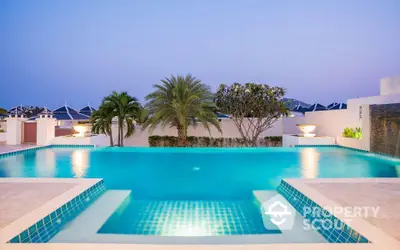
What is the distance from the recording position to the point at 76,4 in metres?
17.8

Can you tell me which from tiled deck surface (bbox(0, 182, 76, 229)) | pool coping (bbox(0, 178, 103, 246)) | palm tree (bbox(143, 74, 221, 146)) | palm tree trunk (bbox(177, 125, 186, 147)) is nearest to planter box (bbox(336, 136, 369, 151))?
palm tree (bbox(143, 74, 221, 146))

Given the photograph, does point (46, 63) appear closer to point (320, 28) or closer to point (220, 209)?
point (320, 28)

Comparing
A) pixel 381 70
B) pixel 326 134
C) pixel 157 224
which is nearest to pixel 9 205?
pixel 157 224

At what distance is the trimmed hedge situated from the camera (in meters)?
15.2

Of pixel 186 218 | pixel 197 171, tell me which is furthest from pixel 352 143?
pixel 186 218

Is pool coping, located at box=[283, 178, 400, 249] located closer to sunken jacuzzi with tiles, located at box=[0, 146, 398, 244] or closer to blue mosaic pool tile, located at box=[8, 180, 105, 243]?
sunken jacuzzi with tiles, located at box=[0, 146, 398, 244]

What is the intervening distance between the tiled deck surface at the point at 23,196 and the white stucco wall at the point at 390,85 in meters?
11.5

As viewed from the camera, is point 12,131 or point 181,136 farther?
point 181,136

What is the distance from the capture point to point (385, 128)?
9.79 m

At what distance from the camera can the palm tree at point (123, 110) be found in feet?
48.4

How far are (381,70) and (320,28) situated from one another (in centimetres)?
1132

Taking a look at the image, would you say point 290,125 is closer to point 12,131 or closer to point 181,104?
point 181,104

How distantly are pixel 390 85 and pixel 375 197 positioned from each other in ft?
31.0

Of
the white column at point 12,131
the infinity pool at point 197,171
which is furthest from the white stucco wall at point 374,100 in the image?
the white column at point 12,131
